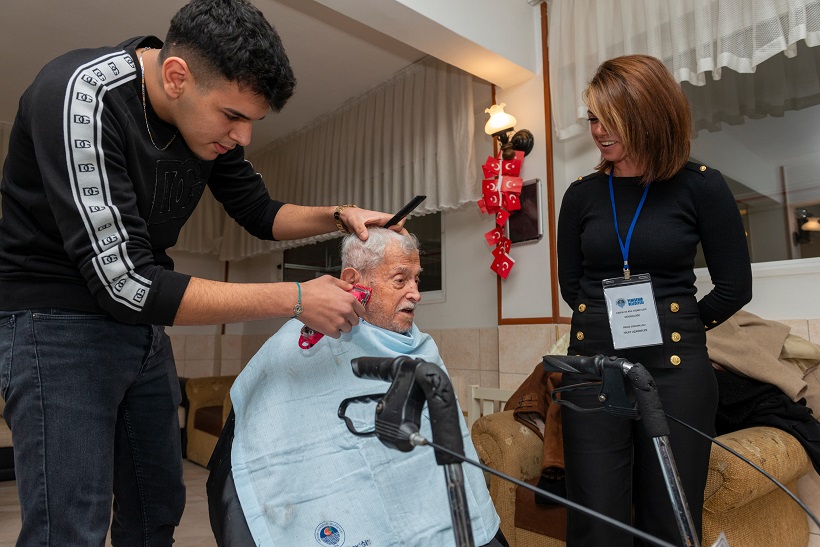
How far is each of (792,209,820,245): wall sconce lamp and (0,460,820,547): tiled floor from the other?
97 centimetres

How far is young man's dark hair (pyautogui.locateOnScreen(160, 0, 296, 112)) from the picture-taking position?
1.04 metres

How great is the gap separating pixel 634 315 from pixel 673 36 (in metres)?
1.72

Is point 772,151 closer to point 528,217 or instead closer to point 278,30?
point 528,217

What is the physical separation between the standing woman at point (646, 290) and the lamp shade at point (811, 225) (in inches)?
47.1

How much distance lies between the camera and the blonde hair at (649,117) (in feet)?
5.16

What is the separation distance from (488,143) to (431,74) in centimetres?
64

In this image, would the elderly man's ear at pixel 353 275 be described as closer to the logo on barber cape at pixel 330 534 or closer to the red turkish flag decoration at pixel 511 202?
the logo on barber cape at pixel 330 534

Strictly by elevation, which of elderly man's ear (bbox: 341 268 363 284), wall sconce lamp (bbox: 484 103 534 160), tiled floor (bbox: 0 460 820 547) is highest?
wall sconce lamp (bbox: 484 103 534 160)

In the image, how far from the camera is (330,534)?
1.17 m

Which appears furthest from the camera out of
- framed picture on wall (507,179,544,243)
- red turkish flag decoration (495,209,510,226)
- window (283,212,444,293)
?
window (283,212,444,293)

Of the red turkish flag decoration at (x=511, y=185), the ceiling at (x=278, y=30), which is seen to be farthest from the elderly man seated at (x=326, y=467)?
the ceiling at (x=278, y=30)

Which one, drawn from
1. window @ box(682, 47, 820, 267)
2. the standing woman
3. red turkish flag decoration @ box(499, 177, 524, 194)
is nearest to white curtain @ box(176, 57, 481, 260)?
red turkish flag decoration @ box(499, 177, 524, 194)

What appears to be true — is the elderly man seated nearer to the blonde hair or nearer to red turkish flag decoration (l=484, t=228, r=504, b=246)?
the blonde hair

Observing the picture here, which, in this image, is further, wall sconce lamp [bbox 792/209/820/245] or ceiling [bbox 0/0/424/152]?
ceiling [bbox 0/0/424/152]
